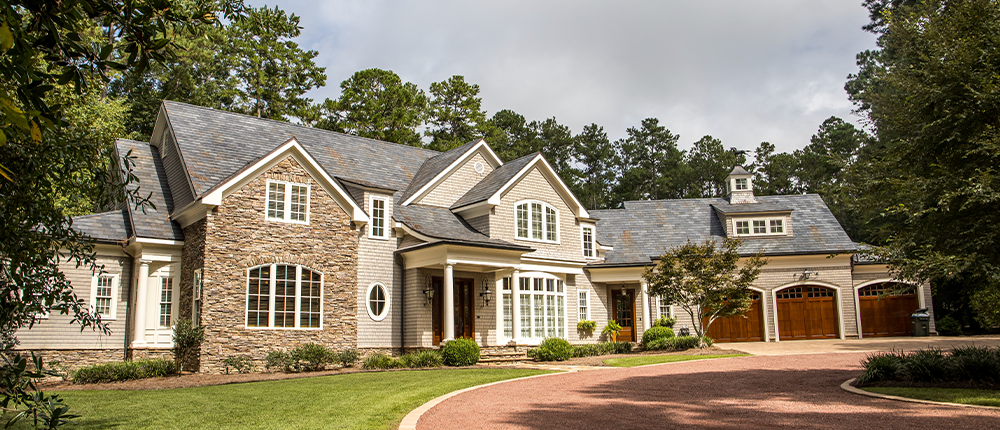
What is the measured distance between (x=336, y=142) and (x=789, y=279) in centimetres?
2008

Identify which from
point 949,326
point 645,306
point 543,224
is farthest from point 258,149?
point 949,326

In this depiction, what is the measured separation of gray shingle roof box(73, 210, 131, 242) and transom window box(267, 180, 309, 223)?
13.6 feet

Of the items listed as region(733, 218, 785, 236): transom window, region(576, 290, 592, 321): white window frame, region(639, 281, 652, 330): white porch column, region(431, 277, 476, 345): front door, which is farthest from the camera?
region(733, 218, 785, 236): transom window

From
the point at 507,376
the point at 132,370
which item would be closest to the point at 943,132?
the point at 507,376

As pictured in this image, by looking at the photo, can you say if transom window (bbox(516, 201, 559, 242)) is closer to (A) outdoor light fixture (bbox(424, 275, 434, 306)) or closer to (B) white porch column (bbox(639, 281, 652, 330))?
(A) outdoor light fixture (bbox(424, 275, 434, 306))

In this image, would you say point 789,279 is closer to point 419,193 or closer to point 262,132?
point 419,193

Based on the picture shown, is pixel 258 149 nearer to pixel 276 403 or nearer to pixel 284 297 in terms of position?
pixel 284 297

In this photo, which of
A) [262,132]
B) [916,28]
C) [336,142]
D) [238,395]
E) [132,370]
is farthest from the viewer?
[336,142]

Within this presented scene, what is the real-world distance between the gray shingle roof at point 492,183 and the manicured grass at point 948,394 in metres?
14.0

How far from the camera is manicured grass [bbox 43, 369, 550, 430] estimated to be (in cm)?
829

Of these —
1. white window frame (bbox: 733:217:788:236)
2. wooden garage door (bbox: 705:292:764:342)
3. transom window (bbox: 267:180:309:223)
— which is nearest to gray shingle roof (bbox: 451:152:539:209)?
transom window (bbox: 267:180:309:223)

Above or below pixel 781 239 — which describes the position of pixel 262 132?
above

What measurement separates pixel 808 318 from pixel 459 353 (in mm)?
17909

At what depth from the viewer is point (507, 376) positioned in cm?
1416
